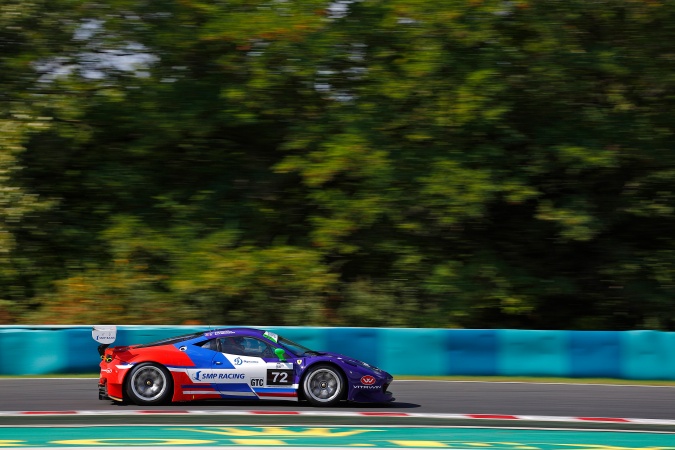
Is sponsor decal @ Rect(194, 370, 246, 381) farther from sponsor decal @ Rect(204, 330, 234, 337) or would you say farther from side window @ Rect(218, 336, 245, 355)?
sponsor decal @ Rect(204, 330, 234, 337)

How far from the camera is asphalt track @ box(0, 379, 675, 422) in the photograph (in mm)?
10367

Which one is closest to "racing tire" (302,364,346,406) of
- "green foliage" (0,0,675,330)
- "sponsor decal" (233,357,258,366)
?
"sponsor decal" (233,357,258,366)

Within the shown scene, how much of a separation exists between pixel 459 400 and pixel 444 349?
8.72 ft

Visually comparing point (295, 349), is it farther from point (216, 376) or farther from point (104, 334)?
point (104, 334)

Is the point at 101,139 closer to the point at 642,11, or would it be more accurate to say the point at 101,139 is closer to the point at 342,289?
the point at 342,289

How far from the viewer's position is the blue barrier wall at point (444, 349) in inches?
538

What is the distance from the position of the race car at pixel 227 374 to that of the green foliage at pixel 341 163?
29.1ft

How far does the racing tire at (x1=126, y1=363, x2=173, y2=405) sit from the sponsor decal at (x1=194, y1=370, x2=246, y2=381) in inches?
12.6

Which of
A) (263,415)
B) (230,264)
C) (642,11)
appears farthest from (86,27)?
(263,415)

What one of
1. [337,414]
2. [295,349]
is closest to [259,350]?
[295,349]

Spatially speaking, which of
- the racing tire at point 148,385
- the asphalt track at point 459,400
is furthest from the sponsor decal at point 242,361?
the racing tire at point 148,385

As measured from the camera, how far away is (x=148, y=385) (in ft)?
33.1

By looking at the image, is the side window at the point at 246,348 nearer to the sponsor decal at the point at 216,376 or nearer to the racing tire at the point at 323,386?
the sponsor decal at the point at 216,376

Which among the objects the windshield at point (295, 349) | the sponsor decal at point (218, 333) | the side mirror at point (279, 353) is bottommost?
the side mirror at point (279, 353)
